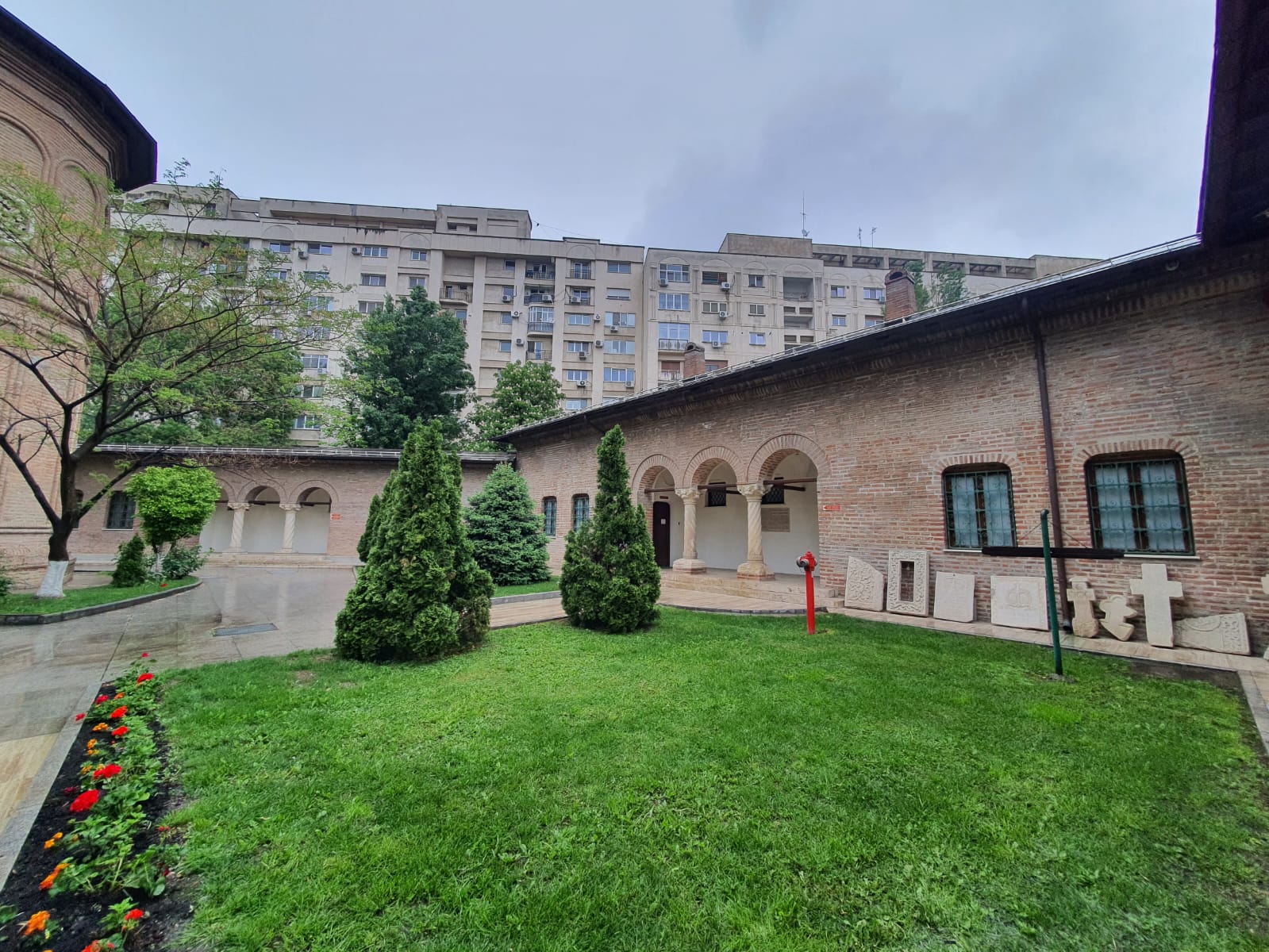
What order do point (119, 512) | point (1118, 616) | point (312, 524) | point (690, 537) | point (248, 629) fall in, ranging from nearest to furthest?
point (1118, 616), point (248, 629), point (690, 537), point (119, 512), point (312, 524)

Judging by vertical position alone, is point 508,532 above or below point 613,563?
above

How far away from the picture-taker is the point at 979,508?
754cm

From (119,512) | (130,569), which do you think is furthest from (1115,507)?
(119,512)

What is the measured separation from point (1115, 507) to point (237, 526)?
25.2 meters

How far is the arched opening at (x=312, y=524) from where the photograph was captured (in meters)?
20.6

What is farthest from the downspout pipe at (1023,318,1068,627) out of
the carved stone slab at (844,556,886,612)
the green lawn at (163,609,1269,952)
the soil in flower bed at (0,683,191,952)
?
the soil in flower bed at (0,683,191,952)

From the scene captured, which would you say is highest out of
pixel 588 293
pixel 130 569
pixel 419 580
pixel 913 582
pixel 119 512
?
pixel 588 293

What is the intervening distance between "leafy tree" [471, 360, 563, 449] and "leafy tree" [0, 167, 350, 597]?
13.8m

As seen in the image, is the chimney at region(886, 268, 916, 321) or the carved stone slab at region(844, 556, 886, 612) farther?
the chimney at region(886, 268, 916, 321)

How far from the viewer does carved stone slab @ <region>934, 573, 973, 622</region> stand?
23.4 ft

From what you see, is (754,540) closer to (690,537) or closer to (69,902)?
(690,537)

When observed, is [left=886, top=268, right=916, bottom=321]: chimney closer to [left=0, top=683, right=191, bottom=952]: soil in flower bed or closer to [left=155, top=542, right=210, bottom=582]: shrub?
[left=0, top=683, right=191, bottom=952]: soil in flower bed

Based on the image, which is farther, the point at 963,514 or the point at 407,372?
the point at 407,372

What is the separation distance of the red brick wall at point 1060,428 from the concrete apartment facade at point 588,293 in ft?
86.4
